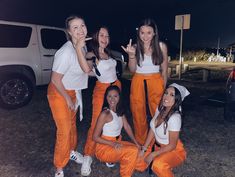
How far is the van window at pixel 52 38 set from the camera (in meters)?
6.93

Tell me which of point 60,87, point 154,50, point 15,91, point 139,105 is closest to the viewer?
point 60,87

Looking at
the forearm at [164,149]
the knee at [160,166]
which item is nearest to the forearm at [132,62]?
the forearm at [164,149]

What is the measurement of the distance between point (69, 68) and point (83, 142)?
1947mm

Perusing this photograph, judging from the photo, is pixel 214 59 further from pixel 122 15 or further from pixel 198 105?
pixel 198 105

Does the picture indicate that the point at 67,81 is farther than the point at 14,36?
No

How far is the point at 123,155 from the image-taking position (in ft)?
10.1

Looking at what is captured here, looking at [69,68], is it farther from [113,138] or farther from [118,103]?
[113,138]

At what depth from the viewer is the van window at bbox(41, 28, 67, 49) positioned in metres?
6.93

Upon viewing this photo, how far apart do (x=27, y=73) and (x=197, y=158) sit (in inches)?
188

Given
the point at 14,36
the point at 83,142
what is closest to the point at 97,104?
the point at 83,142

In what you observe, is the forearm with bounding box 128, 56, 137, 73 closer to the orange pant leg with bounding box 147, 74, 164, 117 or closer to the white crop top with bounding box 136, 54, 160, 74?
the white crop top with bounding box 136, 54, 160, 74

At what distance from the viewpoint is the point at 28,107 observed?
648cm

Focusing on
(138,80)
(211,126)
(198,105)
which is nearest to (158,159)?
(138,80)

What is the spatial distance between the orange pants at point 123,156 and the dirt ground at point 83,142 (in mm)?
351
